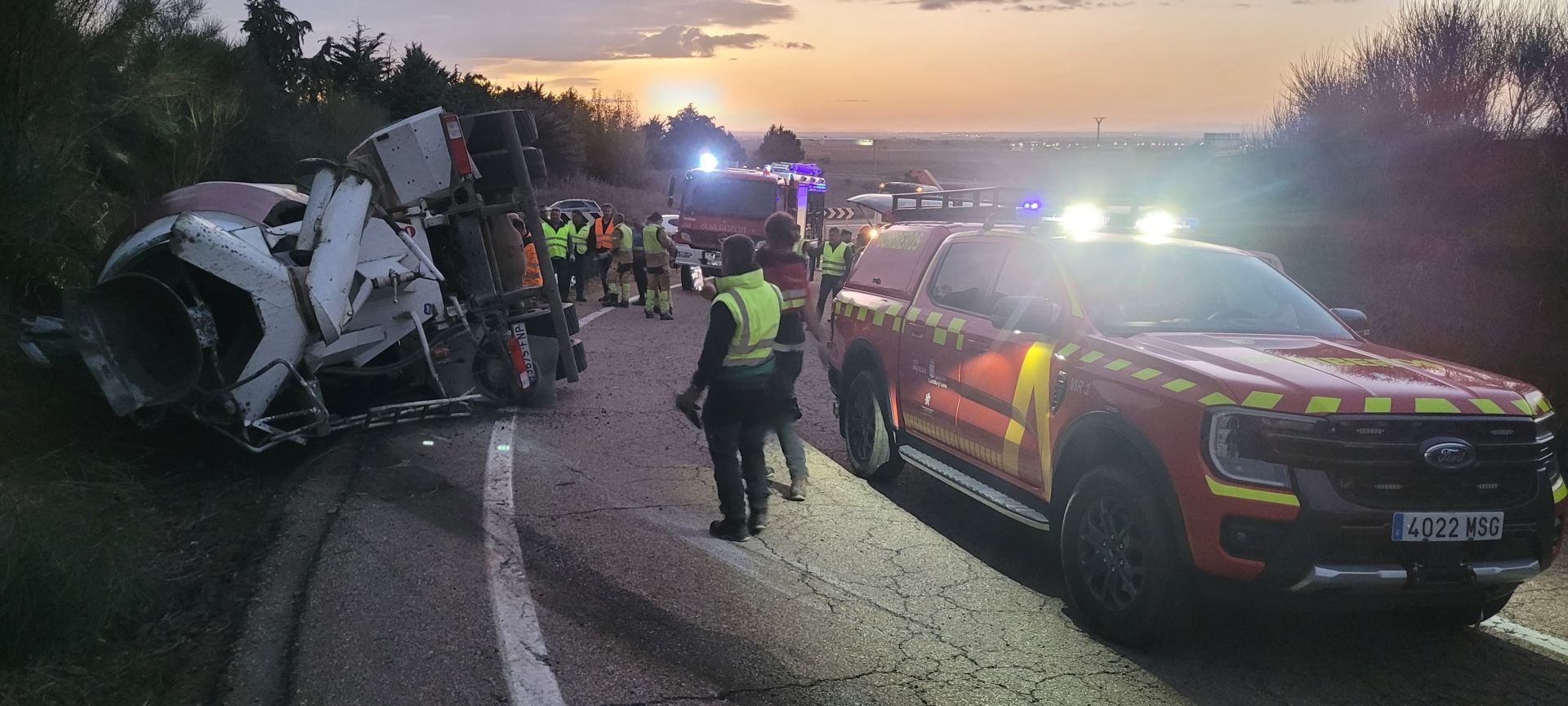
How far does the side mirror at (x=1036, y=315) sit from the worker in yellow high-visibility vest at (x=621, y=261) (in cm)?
1433

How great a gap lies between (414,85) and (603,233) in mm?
30621

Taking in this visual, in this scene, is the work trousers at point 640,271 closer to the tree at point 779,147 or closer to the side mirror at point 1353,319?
the side mirror at point 1353,319

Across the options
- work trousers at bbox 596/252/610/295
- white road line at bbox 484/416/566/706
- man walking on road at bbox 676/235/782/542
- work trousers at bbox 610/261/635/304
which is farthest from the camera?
work trousers at bbox 596/252/610/295

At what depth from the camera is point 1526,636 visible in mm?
5102

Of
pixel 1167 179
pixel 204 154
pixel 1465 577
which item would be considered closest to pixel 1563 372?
pixel 1465 577

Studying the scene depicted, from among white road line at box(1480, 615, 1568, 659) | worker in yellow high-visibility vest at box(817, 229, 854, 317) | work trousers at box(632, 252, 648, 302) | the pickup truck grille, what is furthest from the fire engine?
the pickup truck grille

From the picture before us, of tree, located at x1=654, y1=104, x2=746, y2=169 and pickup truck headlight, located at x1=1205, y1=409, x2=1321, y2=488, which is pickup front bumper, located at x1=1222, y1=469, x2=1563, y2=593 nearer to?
pickup truck headlight, located at x1=1205, y1=409, x2=1321, y2=488

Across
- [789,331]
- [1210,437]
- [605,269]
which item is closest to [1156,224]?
[789,331]

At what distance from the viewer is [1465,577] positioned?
14.3ft

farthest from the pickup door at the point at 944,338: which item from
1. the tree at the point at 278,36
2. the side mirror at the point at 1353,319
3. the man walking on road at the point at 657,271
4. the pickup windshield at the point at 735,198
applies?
the tree at the point at 278,36

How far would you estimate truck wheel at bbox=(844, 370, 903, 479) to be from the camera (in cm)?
751

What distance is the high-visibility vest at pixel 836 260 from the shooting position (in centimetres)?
1734

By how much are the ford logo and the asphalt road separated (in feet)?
2.79

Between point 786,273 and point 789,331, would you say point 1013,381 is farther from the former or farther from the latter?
point 786,273
